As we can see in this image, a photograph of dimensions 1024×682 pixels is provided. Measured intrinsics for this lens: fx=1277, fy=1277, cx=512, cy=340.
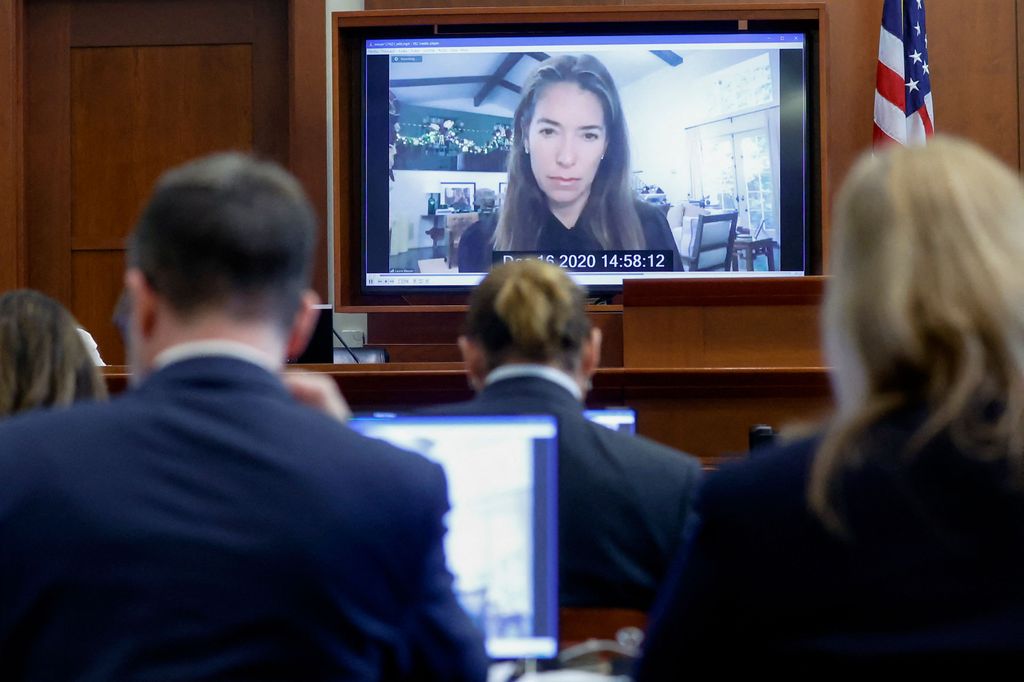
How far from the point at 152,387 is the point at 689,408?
272cm

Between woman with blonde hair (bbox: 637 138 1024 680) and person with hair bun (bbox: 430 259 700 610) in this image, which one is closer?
woman with blonde hair (bbox: 637 138 1024 680)

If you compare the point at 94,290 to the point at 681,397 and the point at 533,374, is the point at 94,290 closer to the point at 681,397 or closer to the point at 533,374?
the point at 681,397

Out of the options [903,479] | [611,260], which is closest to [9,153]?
[611,260]

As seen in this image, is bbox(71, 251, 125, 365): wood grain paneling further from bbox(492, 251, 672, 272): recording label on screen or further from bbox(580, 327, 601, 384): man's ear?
bbox(580, 327, 601, 384): man's ear

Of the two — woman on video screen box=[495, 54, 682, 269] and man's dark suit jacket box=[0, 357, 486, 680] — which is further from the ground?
woman on video screen box=[495, 54, 682, 269]

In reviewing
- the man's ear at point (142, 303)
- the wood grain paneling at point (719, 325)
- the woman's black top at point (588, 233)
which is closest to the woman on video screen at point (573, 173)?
the woman's black top at point (588, 233)

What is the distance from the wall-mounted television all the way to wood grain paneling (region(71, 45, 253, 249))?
28.3 inches

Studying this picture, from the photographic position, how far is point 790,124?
554cm

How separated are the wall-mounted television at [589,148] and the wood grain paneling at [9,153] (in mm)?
1614

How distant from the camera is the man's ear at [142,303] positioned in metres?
1.35

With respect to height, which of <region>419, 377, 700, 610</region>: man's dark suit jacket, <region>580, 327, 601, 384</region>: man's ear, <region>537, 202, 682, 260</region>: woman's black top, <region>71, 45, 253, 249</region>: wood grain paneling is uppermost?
<region>71, 45, 253, 249</region>: wood grain paneling

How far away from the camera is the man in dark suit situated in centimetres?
121

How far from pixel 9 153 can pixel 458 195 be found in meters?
2.14

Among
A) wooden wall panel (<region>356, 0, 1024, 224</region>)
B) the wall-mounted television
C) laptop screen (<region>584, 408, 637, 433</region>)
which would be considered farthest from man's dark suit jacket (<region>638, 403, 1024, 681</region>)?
wooden wall panel (<region>356, 0, 1024, 224</region>)
